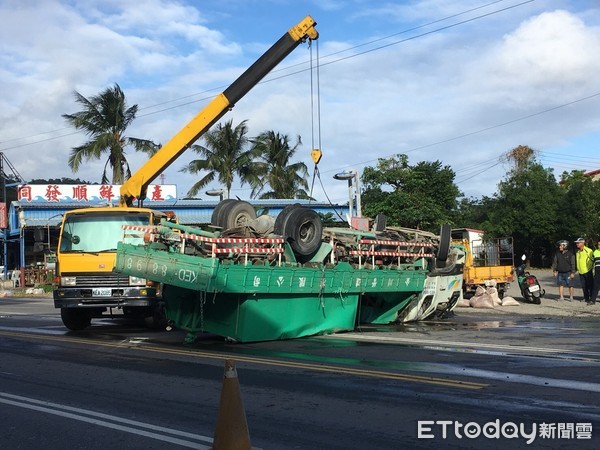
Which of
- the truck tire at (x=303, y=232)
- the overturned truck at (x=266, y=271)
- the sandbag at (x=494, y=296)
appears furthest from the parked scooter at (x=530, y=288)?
the truck tire at (x=303, y=232)

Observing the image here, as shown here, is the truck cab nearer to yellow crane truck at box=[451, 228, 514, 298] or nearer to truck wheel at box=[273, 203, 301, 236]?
truck wheel at box=[273, 203, 301, 236]

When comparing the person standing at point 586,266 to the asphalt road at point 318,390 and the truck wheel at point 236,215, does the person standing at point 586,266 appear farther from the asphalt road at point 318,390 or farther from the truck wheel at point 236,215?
the truck wheel at point 236,215

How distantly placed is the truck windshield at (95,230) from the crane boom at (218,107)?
474 centimetres

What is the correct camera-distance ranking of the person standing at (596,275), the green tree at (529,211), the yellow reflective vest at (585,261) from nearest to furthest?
the person standing at (596,275) < the yellow reflective vest at (585,261) < the green tree at (529,211)

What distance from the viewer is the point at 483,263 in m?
21.4

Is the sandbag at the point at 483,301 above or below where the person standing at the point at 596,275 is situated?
below

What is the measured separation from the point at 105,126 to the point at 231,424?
36.0 meters

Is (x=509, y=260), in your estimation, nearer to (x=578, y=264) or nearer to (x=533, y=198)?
(x=578, y=264)

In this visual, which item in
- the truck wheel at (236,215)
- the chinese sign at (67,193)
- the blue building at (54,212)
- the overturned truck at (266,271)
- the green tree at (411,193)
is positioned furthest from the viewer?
the chinese sign at (67,193)

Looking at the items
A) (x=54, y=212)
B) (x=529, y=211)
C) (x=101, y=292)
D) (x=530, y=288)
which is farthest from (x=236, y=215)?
(x=529, y=211)

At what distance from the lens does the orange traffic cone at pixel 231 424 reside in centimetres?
488

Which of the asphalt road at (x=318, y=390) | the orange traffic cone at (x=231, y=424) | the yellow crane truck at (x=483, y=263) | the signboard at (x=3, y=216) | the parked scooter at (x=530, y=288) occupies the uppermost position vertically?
the signboard at (x=3, y=216)

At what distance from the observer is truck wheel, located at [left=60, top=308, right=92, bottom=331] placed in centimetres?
1421

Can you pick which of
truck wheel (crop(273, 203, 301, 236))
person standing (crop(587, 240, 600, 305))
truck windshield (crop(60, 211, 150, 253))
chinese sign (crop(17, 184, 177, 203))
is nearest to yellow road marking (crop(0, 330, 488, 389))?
truck windshield (crop(60, 211, 150, 253))
